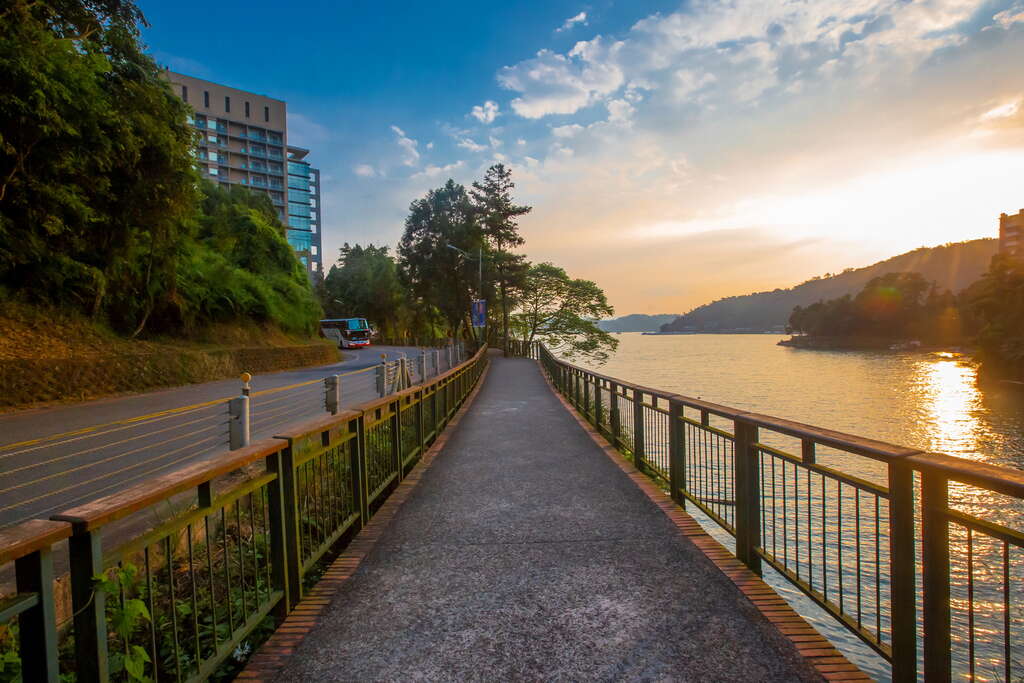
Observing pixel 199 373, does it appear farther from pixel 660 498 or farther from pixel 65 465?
pixel 660 498

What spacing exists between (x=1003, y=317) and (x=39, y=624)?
7362cm

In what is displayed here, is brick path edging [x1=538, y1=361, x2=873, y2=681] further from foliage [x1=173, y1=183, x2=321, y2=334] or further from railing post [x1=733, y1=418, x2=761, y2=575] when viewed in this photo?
foliage [x1=173, y1=183, x2=321, y2=334]

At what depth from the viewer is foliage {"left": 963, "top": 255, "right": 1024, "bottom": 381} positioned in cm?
5100

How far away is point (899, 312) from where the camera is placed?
107000 millimetres

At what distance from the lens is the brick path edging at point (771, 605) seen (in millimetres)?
2619

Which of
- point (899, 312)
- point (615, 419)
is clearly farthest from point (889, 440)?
point (899, 312)

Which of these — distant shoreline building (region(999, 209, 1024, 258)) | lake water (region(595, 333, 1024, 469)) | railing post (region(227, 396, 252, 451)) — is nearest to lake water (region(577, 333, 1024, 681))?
lake water (region(595, 333, 1024, 469))

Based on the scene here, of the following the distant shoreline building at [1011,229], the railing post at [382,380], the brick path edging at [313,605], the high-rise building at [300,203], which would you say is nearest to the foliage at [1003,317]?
the distant shoreline building at [1011,229]

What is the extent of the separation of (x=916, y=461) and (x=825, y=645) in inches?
Answer: 47.4

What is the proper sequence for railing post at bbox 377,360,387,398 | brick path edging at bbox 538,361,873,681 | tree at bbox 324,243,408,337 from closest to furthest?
brick path edging at bbox 538,361,873,681, railing post at bbox 377,360,387,398, tree at bbox 324,243,408,337

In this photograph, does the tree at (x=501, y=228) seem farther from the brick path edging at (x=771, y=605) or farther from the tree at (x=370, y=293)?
the brick path edging at (x=771, y=605)

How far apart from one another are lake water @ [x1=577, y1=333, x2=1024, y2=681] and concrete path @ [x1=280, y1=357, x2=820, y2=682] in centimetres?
69

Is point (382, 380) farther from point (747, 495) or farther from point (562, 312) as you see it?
point (562, 312)

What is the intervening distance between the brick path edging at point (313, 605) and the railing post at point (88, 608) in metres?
0.98
